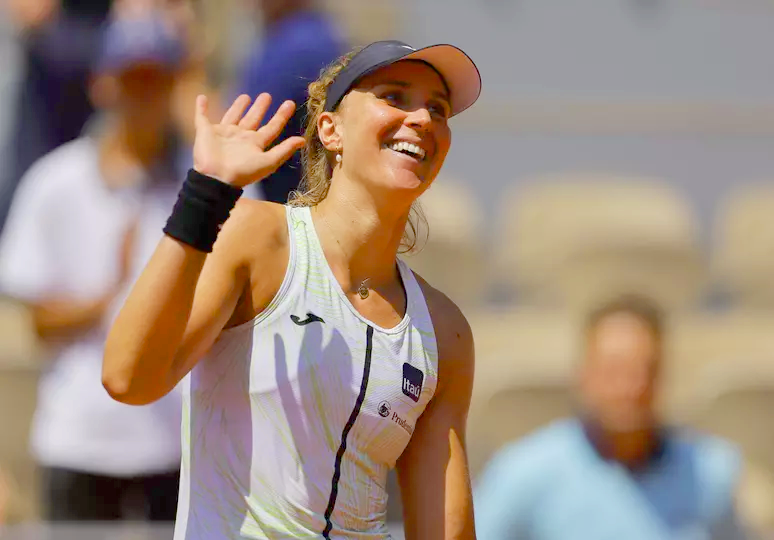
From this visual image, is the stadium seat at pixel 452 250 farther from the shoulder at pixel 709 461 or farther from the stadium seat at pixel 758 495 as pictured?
the shoulder at pixel 709 461

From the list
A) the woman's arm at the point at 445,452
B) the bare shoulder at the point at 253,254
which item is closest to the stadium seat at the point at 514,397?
the woman's arm at the point at 445,452

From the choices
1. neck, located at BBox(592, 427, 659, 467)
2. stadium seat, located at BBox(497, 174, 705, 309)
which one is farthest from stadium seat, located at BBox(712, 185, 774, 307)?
neck, located at BBox(592, 427, 659, 467)

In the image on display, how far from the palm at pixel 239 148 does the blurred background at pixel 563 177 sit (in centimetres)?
299

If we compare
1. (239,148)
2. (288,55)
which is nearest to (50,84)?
(288,55)

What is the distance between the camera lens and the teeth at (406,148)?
252 cm

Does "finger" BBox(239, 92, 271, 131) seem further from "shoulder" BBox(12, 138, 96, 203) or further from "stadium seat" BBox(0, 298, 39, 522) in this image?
"stadium seat" BBox(0, 298, 39, 522)

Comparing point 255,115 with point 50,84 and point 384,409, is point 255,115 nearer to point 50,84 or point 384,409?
point 384,409

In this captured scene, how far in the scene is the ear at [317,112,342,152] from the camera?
8.59 ft

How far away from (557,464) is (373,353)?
2047 mm

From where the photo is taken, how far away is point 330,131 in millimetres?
2631

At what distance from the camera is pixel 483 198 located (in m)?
7.24

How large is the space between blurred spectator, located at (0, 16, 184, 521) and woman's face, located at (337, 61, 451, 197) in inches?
83.0

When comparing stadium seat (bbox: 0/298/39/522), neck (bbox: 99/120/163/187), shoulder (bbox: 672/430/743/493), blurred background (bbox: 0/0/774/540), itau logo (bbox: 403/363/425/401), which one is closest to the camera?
itau logo (bbox: 403/363/425/401)

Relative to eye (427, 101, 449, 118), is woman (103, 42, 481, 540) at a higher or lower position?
lower
